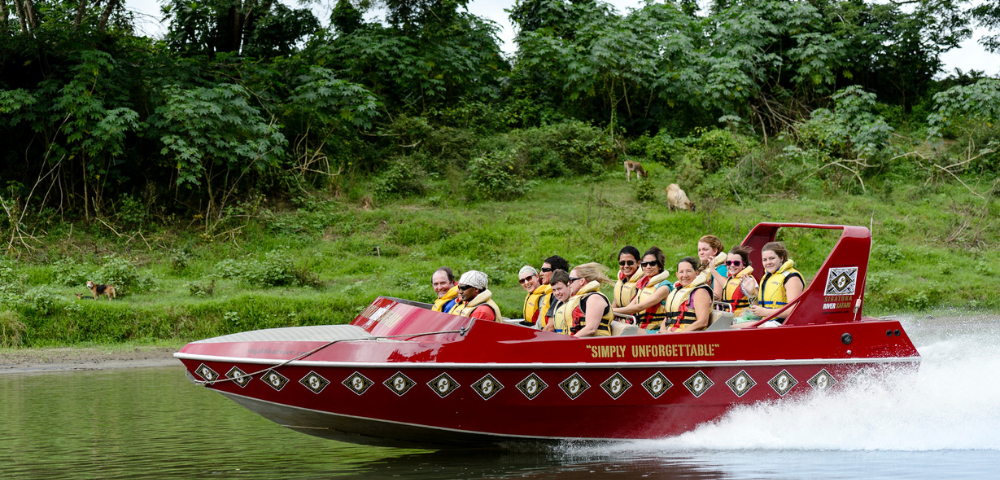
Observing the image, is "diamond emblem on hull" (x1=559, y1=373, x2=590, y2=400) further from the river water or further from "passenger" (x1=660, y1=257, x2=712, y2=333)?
"passenger" (x1=660, y1=257, x2=712, y2=333)

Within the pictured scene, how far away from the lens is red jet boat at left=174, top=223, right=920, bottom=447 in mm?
6027

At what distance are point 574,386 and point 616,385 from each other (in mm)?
305

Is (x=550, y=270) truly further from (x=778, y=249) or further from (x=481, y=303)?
(x=778, y=249)

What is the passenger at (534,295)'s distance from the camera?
22.8 feet

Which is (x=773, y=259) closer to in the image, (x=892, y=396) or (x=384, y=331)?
(x=892, y=396)

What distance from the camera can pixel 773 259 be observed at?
22.3 ft

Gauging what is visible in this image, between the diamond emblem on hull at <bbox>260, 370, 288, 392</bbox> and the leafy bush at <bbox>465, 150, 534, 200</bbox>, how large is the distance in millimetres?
12330

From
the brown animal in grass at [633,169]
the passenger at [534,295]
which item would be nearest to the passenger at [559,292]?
the passenger at [534,295]

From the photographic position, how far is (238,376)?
6.22 meters

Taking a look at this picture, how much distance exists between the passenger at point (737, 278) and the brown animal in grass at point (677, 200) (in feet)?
33.1

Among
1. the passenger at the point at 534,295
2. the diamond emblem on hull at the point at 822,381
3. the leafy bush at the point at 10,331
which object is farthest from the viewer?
the leafy bush at the point at 10,331

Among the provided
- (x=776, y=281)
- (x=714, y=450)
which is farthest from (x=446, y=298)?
(x=776, y=281)

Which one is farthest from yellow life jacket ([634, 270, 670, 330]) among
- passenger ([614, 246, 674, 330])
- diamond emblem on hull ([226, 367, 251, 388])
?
diamond emblem on hull ([226, 367, 251, 388])

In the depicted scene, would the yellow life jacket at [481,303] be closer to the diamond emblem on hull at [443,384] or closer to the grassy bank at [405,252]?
the diamond emblem on hull at [443,384]
